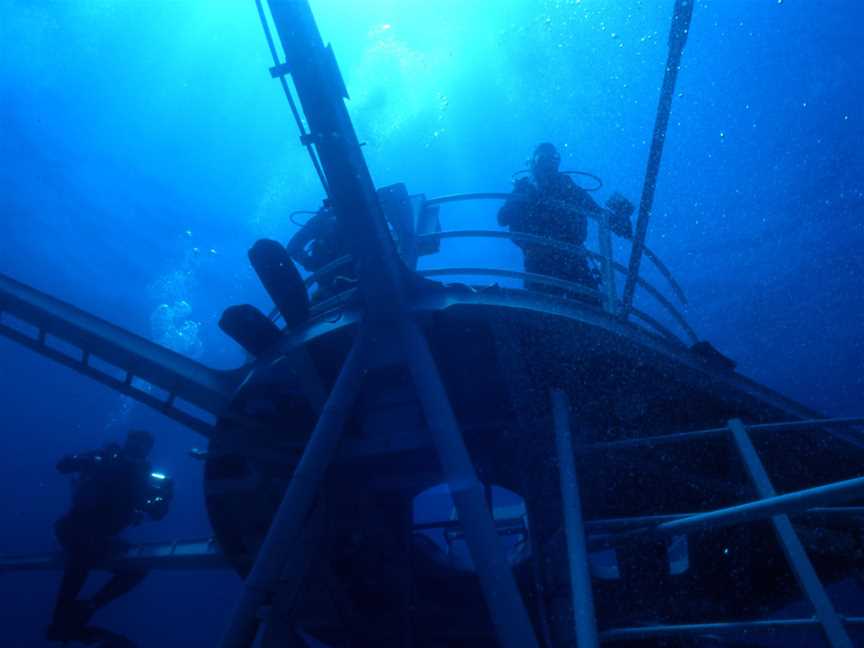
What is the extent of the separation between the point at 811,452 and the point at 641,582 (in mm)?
2388

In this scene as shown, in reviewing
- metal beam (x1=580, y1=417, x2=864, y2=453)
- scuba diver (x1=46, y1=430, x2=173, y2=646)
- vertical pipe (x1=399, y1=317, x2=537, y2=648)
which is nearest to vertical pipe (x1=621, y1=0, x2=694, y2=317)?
metal beam (x1=580, y1=417, x2=864, y2=453)

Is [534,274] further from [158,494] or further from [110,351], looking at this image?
[158,494]

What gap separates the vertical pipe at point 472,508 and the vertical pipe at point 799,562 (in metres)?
1.54

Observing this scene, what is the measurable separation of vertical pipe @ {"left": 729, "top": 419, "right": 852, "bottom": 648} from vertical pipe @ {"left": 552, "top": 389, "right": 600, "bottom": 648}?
3.82ft

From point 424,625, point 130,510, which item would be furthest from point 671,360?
point 130,510

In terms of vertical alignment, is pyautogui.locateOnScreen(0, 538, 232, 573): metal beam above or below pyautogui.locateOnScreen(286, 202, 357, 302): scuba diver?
below

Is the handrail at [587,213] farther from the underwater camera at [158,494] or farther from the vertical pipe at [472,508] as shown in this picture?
the underwater camera at [158,494]

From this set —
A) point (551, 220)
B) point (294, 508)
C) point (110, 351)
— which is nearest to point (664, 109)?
point (294, 508)

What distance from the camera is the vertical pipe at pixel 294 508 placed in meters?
3.74

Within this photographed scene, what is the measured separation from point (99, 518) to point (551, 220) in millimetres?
7997

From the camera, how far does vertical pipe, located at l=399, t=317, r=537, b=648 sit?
3.28 metres

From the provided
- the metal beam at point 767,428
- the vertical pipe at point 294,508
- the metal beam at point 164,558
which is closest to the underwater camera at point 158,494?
the metal beam at point 164,558

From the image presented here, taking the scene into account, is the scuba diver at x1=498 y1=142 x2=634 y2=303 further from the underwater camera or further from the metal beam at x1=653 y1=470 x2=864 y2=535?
the underwater camera

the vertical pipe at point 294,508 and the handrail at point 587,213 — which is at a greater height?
the handrail at point 587,213
